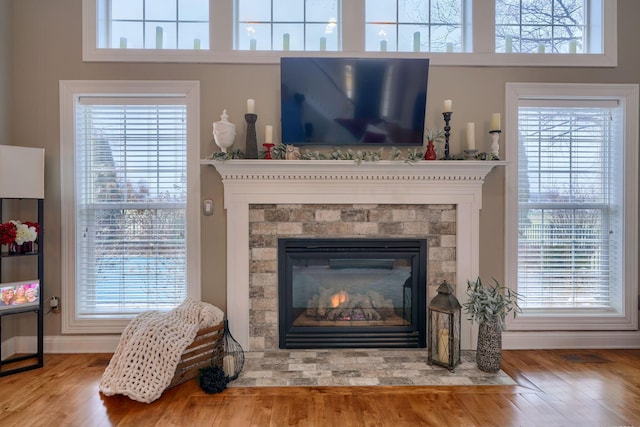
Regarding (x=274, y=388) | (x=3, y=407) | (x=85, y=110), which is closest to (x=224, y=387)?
(x=274, y=388)

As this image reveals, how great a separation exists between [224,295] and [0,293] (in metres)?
1.55

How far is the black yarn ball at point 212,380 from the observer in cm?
220

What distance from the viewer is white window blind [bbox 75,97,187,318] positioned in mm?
2877

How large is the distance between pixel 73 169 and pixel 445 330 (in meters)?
3.23

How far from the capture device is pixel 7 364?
2.58m

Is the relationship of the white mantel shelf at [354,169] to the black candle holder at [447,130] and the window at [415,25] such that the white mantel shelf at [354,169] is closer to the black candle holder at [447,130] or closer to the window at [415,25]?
the black candle holder at [447,130]

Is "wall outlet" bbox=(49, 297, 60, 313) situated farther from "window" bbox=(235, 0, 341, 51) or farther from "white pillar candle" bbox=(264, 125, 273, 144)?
"window" bbox=(235, 0, 341, 51)

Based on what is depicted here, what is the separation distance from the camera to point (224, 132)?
2.64m

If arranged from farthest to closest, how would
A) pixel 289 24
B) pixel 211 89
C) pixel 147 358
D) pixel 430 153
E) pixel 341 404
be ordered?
pixel 289 24, pixel 211 89, pixel 430 153, pixel 147 358, pixel 341 404

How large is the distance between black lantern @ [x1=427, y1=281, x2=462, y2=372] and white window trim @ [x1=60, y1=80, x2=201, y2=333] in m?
1.92

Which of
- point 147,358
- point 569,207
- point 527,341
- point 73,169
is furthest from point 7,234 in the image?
point 569,207

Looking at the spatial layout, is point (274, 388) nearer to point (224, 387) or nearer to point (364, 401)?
point (224, 387)

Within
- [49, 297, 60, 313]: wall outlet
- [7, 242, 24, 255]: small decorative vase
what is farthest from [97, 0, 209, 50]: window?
[49, 297, 60, 313]: wall outlet

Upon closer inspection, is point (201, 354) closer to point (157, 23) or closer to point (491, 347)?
point (491, 347)
